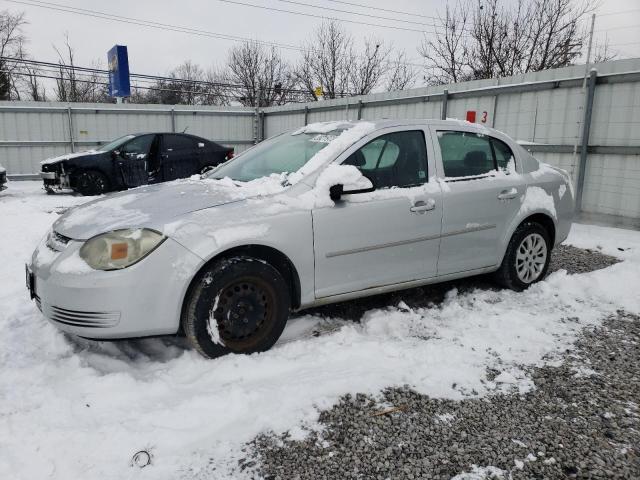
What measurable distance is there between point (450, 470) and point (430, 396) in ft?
1.95

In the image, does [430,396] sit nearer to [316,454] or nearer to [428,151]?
[316,454]

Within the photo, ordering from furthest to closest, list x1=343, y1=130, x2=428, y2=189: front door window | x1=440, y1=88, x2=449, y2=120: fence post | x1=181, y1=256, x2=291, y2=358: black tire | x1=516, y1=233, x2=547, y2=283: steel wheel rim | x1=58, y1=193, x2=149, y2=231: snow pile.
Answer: x1=440, y1=88, x2=449, y2=120: fence post, x1=516, y1=233, x2=547, y2=283: steel wheel rim, x1=343, y1=130, x2=428, y2=189: front door window, x1=58, y1=193, x2=149, y2=231: snow pile, x1=181, y1=256, x2=291, y2=358: black tire

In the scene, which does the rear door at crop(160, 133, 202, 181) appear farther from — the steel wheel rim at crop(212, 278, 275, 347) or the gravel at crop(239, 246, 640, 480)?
the gravel at crop(239, 246, 640, 480)

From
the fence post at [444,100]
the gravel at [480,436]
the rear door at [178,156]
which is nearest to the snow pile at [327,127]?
the gravel at [480,436]

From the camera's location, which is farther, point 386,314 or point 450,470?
point 386,314

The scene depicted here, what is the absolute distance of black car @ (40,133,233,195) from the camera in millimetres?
10328

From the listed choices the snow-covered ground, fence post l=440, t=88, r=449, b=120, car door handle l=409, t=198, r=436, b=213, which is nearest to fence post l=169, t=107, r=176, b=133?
fence post l=440, t=88, r=449, b=120

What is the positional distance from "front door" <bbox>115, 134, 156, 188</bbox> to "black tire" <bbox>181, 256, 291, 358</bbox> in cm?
817

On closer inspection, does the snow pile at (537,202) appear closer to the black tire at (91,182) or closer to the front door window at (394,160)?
the front door window at (394,160)

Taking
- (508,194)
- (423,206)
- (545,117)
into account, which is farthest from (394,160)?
(545,117)

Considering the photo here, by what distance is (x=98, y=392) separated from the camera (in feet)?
8.84

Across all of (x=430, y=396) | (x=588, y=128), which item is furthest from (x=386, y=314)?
(x=588, y=128)

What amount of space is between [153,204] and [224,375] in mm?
1209

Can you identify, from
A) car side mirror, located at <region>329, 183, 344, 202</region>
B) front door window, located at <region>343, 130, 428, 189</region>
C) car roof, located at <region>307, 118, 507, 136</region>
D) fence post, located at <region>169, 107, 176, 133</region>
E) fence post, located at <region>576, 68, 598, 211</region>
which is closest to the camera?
car side mirror, located at <region>329, 183, 344, 202</region>
